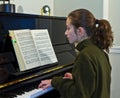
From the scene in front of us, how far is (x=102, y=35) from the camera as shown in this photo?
1.88 metres

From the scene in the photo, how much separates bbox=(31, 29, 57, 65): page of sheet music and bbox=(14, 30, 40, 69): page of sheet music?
0.21 ft

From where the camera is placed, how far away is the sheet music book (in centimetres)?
206

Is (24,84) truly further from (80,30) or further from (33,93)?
(80,30)

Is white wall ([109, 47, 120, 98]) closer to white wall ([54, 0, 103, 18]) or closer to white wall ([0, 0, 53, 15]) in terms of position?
white wall ([54, 0, 103, 18])

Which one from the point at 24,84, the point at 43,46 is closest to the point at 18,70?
the point at 24,84

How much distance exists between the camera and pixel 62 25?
3045 mm

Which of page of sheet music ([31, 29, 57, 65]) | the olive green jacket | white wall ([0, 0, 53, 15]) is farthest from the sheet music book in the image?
white wall ([0, 0, 53, 15])

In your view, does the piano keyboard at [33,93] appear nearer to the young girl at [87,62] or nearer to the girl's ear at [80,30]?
the young girl at [87,62]

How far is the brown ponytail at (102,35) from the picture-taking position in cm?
186

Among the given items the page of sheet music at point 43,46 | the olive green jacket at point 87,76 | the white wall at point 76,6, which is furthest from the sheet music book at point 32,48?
the white wall at point 76,6

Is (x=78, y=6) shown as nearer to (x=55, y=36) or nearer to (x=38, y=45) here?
(x=55, y=36)

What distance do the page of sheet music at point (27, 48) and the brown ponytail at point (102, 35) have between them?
0.59 metres

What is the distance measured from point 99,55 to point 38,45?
0.73 meters

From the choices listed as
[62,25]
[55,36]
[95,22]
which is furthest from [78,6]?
[95,22]
